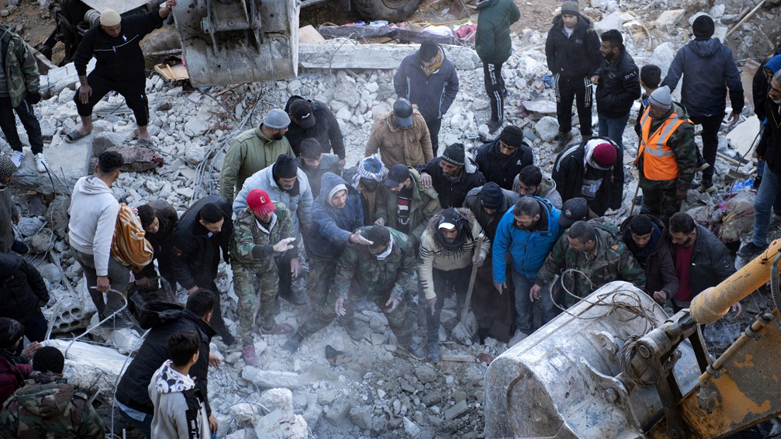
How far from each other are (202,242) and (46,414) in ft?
6.43

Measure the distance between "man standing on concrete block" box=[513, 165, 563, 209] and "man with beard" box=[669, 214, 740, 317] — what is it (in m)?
1.13

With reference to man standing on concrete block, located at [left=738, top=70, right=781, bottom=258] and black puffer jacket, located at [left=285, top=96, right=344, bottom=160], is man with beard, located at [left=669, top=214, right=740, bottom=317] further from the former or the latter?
black puffer jacket, located at [left=285, top=96, right=344, bottom=160]

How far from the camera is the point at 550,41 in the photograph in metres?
8.53

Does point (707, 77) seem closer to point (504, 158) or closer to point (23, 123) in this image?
point (504, 158)

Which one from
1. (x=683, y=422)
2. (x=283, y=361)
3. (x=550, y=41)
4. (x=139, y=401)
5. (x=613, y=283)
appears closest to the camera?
(x=683, y=422)

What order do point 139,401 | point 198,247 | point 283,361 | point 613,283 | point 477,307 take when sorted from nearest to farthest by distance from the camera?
point 139,401, point 613,283, point 198,247, point 283,361, point 477,307

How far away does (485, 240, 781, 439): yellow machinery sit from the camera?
13.4ft

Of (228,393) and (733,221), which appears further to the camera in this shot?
(733,221)

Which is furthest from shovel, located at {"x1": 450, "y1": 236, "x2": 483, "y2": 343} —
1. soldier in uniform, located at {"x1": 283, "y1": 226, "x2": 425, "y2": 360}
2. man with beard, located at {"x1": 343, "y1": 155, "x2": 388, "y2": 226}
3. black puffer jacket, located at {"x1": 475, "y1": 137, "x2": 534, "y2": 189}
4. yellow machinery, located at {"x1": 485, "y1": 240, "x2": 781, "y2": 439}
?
yellow machinery, located at {"x1": 485, "y1": 240, "x2": 781, "y2": 439}

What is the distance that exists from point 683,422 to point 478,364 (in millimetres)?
2784

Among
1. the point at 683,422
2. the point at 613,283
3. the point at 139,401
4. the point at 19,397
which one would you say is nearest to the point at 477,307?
the point at 613,283

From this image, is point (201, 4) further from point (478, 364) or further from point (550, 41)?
point (478, 364)

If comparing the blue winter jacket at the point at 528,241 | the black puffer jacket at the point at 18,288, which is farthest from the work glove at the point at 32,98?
the blue winter jacket at the point at 528,241

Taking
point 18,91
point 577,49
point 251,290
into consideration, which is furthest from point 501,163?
point 18,91
